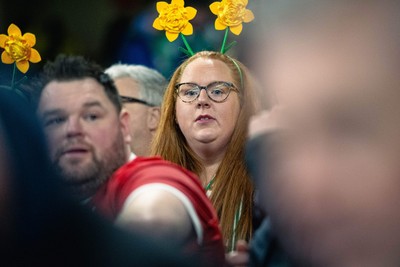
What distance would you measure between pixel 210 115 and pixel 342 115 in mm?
930

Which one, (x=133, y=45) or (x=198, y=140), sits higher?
(x=133, y=45)

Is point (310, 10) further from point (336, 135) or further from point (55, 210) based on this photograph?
point (55, 210)

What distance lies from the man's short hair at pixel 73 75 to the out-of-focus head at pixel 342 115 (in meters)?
0.29

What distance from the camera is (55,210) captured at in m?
0.57

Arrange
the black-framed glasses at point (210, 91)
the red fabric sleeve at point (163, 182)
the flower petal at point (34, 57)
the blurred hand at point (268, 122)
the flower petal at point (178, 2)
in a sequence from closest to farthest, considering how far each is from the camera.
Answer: the blurred hand at point (268, 122), the red fabric sleeve at point (163, 182), the flower petal at point (34, 57), the black-framed glasses at point (210, 91), the flower petal at point (178, 2)

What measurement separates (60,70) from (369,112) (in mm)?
437

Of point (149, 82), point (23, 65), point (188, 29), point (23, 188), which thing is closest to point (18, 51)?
point (23, 65)

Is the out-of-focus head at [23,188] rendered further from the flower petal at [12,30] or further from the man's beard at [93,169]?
the flower petal at [12,30]

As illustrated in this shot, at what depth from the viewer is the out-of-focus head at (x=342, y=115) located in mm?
543

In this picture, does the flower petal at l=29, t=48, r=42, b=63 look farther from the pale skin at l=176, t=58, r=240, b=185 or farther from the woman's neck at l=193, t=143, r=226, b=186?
the woman's neck at l=193, t=143, r=226, b=186

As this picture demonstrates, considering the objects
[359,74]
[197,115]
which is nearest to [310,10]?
[359,74]

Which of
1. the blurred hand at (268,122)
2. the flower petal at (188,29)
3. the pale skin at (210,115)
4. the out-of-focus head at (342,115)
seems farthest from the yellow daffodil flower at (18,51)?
the out-of-focus head at (342,115)

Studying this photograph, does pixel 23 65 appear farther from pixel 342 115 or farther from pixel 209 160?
pixel 342 115

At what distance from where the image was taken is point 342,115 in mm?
562
